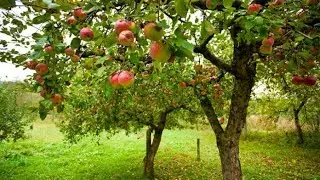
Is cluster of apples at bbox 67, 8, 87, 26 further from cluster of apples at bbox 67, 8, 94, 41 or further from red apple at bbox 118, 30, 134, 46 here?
red apple at bbox 118, 30, 134, 46

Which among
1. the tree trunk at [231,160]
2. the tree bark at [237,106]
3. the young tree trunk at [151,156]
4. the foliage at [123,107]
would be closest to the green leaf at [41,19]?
the tree bark at [237,106]

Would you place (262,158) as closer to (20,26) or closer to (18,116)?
(18,116)

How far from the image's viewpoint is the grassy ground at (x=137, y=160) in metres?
15.9

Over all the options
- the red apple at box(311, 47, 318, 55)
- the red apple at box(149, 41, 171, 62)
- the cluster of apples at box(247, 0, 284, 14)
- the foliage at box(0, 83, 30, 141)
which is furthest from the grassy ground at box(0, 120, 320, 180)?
the red apple at box(149, 41, 171, 62)

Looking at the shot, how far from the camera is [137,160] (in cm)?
1859

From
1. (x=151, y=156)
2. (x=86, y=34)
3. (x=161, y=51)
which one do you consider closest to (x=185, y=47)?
(x=161, y=51)

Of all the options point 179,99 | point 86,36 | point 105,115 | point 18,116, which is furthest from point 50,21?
point 18,116

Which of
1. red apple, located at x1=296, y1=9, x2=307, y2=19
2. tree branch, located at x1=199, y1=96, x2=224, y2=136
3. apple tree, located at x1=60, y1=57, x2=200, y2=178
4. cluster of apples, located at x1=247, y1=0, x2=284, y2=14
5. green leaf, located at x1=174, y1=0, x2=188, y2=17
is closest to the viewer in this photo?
green leaf, located at x1=174, y1=0, x2=188, y2=17

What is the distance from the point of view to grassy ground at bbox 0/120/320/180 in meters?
15.9

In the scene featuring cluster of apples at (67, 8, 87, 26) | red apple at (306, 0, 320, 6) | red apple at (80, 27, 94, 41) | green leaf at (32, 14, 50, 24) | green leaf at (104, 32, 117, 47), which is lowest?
green leaf at (104, 32, 117, 47)

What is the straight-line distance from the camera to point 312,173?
16.4 meters

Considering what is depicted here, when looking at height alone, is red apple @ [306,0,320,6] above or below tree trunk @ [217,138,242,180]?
above

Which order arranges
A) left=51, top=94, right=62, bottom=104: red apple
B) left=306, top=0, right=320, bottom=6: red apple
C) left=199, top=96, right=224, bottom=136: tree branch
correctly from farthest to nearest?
left=199, top=96, right=224, bottom=136: tree branch → left=306, top=0, right=320, bottom=6: red apple → left=51, top=94, right=62, bottom=104: red apple

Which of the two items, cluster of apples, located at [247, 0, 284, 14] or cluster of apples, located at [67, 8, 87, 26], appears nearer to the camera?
cluster of apples, located at [67, 8, 87, 26]
